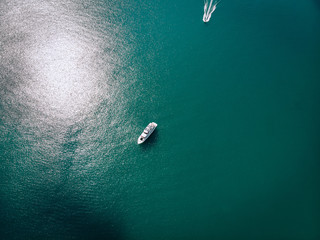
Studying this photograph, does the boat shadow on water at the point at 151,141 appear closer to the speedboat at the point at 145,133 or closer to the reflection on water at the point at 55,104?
the speedboat at the point at 145,133

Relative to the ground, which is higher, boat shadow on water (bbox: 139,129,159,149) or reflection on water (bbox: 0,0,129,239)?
reflection on water (bbox: 0,0,129,239)

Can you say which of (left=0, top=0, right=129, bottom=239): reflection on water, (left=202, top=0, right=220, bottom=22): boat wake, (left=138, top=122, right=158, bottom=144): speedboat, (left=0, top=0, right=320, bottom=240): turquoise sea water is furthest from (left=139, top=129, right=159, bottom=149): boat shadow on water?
(left=202, top=0, right=220, bottom=22): boat wake

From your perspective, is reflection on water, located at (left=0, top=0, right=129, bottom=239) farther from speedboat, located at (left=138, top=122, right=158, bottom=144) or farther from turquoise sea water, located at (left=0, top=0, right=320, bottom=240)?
speedboat, located at (left=138, top=122, right=158, bottom=144)

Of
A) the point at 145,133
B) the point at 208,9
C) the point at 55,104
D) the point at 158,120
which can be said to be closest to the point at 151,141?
the point at 145,133

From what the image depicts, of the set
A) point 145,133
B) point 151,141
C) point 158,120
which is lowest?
point 151,141

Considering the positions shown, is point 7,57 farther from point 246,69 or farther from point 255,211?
point 255,211

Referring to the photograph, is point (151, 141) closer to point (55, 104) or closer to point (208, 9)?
point (55, 104)

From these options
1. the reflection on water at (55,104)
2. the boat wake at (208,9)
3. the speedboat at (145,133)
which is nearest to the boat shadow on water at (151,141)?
the speedboat at (145,133)
